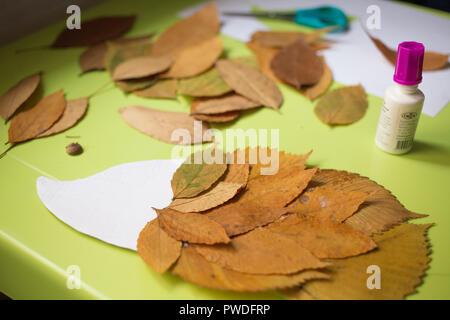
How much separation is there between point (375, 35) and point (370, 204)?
0.45 meters

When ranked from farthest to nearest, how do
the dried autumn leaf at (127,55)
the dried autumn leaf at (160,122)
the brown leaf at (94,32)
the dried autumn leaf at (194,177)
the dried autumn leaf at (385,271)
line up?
1. the brown leaf at (94,32)
2. the dried autumn leaf at (127,55)
3. the dried autumn leaf at (160,122)
4. the dried autumn leaf at (194,177)
5. the dried autumn leaf at (385,271)

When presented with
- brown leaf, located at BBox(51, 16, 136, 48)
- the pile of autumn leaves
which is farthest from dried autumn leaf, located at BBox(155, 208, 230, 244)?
brown leaf, located at BBox(51, 16, 136, 48)

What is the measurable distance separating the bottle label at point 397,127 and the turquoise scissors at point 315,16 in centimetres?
36

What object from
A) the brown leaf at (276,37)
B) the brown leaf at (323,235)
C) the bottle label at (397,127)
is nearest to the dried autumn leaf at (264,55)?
the brown leaf at (276,37)

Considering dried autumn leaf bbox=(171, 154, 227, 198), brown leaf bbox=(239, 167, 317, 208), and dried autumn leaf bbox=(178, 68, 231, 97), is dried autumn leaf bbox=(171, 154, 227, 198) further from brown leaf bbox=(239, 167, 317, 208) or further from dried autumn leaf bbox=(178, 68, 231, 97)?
dried autumn leaf bbox=(178, 68, 231, 97)

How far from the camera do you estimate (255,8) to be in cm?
97

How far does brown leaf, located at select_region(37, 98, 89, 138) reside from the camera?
0.68 meters

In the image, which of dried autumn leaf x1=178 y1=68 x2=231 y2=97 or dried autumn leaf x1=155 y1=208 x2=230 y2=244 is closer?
dried autumn leaf x1=155 y1=208 x2=230 y2=244

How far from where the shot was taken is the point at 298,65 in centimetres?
77

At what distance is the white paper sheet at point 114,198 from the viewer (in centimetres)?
52

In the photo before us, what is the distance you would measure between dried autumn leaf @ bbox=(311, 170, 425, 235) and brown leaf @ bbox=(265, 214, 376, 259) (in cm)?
2

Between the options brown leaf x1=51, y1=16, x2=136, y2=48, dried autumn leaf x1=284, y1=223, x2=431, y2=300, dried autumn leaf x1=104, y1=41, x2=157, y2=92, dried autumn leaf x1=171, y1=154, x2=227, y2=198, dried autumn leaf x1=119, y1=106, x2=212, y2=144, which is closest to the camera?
dried autumn leaf x1=284, y1=223, x2=431, y2=300

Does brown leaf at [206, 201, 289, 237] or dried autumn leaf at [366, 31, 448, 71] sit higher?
dried autumn leaf at [366, 31, 448, 71]

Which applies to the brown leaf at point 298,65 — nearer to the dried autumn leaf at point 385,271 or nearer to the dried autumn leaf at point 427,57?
A: the dried autumn leaf at point 427,57
